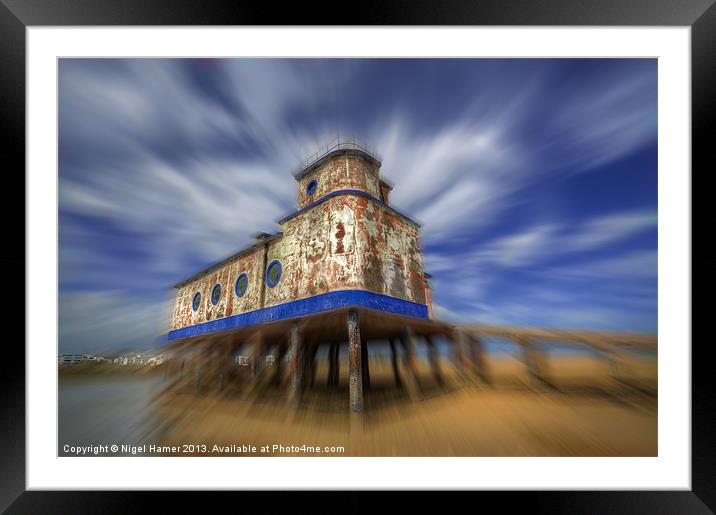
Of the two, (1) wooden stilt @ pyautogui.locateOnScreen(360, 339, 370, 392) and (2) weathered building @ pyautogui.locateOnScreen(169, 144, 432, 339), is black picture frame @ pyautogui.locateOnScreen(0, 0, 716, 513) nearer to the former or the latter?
(2) weathered building @ pyautogui.locateOnScreen(169, 144, 432, 339)

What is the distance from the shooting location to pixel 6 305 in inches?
131

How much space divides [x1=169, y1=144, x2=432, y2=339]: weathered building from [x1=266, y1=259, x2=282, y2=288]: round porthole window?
4 centimetres

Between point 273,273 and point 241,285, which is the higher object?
point 273,273

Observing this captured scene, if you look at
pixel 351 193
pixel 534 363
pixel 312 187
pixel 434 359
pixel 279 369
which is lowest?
pixel 279 369

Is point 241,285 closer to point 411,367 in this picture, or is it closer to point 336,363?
point 336,363

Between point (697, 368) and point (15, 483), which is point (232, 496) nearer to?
point (15, 483)

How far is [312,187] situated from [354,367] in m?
6.46

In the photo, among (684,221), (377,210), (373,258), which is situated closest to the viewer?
(684,221)

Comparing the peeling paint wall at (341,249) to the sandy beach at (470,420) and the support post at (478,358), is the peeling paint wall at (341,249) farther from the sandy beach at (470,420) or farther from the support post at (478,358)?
the sandy beach at (470,420)

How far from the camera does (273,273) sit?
1052 centimetres

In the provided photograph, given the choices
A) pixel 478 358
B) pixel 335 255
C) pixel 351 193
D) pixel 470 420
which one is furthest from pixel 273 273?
pixel 478 358
